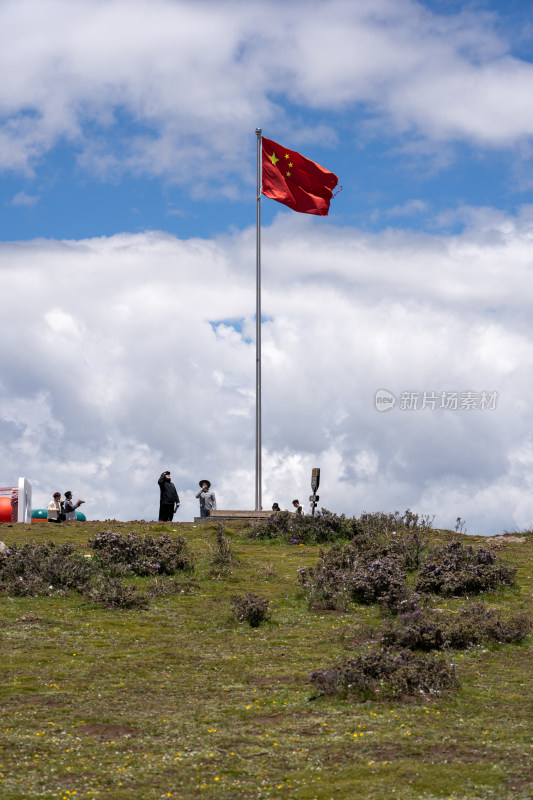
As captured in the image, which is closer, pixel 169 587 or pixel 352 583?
pixel 352 583

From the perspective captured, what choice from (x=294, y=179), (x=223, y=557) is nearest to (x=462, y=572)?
(x=223, y=557)

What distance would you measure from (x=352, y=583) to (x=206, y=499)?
12.6 m

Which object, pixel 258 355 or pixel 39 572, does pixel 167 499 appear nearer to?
pixel 258 355

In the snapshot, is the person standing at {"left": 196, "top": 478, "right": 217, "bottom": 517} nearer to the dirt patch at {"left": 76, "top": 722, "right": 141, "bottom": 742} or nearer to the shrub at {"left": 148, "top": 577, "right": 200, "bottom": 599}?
the shrub at {"left": 148, "top": 577, "right": 200, "bottom": 599}

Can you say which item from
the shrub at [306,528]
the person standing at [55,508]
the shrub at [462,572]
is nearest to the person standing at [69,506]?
the person standing at [55,508]

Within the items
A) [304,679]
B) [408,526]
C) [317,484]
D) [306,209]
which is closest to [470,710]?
[304,679]

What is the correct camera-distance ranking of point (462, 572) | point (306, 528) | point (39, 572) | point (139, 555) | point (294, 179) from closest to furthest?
point (462, 572)
point (39, 572)
point (139, 555)
point (306, 528)
point (294, 179)

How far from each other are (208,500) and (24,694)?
57.9 feet

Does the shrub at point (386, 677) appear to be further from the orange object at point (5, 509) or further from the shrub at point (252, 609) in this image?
the orange object at point (5, 509)

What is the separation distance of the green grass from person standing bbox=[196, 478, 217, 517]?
12.1 metres

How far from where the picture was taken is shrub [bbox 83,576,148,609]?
16.1m

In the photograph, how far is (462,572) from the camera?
17484 mm

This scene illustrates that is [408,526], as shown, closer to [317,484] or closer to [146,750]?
[317,484]

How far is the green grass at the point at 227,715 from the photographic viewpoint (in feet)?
26.3
